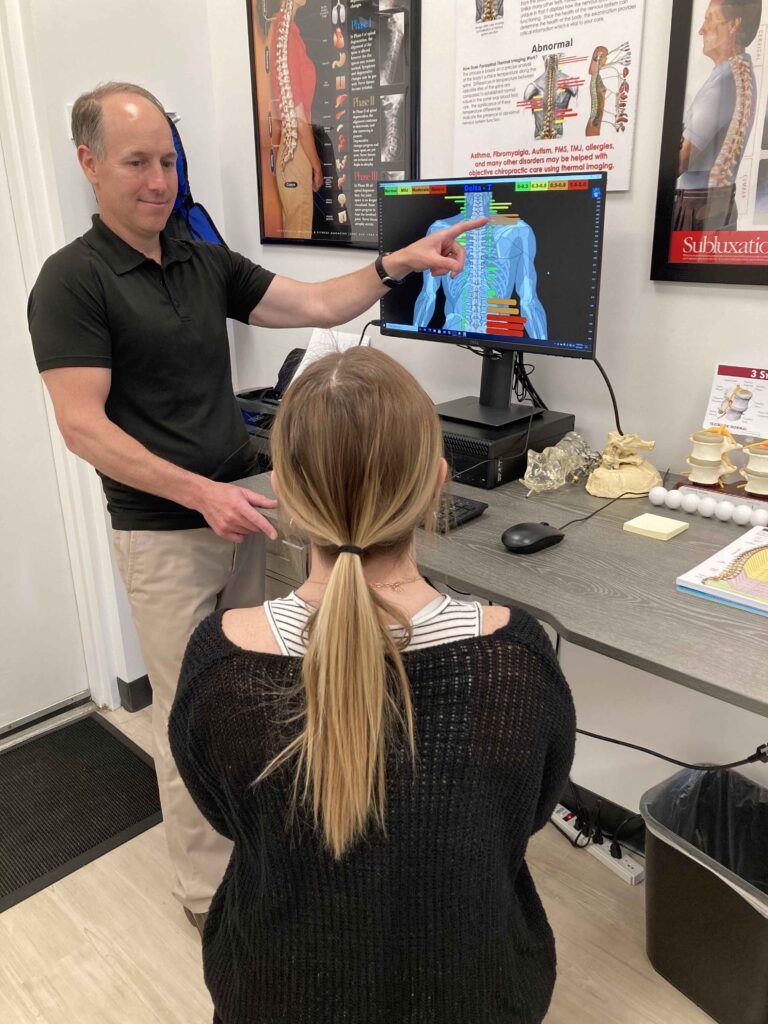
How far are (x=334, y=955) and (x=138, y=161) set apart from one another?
4.41 ft

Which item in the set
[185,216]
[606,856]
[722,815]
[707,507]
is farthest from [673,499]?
[185,216]

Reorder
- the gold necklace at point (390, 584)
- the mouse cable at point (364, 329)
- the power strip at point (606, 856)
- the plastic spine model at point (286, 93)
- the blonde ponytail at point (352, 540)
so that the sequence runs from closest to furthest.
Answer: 1. the blonde ponytail at point (352, 540)
2. the gold necklace at point (390, 584)
3. the power strip at point (606, 856)
4. the mouse cable at point (364, 329)
5. the plastic spine model at point (286, 93)

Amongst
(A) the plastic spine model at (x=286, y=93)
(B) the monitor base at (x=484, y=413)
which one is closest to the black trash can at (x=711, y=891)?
(B) the monitor base at (x=484, y=413)

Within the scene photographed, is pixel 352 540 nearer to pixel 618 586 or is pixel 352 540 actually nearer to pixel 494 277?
pixel 618 586

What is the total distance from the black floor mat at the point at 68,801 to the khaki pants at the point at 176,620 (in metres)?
0.37

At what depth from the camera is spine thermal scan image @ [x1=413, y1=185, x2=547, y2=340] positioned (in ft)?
5.44

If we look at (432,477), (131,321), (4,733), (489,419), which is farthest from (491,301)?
(4,733)

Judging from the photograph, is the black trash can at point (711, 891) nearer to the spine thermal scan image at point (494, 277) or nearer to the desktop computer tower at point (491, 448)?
the desktop computer tower at point (491, 448)

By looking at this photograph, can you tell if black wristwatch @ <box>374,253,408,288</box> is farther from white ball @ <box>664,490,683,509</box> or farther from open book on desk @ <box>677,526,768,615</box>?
open book on desk @ <box>677,526,768,615</box>

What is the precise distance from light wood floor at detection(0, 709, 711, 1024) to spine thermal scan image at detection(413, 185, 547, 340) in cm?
124

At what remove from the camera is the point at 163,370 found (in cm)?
156

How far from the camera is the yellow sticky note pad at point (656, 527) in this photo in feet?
4.66

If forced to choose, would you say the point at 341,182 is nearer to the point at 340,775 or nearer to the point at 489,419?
the point at 489,419

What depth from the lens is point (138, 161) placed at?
150 cm
